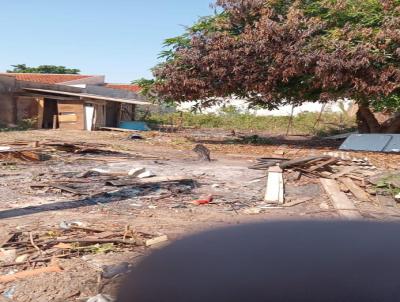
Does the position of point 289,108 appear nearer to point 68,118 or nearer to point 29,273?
point 68,118

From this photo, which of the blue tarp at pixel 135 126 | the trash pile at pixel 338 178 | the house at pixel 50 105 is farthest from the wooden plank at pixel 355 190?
the blue tarp at pixel 135 126

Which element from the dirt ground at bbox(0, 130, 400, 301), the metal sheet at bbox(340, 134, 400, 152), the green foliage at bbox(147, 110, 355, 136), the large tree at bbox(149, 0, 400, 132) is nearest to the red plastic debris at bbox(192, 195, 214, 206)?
the dirt ground at bbox(0, 130, 400, 301)

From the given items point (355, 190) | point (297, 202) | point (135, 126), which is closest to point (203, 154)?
point (355, 190)

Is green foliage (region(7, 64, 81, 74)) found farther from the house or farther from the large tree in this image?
the large tree

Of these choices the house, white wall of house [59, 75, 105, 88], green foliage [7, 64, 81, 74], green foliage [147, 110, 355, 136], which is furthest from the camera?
green foliage [7, 64, 81, 74]

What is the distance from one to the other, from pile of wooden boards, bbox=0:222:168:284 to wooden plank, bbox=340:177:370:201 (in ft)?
12.3

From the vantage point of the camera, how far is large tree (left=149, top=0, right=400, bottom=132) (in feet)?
42.4

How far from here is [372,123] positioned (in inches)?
631

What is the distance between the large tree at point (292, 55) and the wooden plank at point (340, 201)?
588 cm

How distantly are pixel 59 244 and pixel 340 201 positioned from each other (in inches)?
166

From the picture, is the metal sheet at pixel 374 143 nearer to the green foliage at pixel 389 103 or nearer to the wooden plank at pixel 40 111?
the green foliage at pixel 389 103

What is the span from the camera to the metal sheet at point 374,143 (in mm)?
13405

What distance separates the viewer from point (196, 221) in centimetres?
567

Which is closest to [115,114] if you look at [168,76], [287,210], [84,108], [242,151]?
[84,108]
